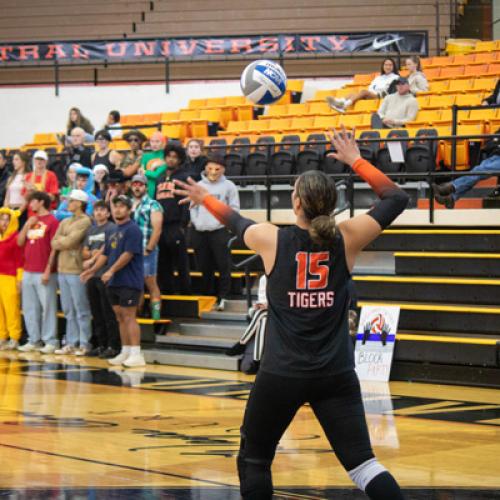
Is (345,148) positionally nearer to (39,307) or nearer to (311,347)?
(311,347)

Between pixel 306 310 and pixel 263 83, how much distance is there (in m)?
7.61

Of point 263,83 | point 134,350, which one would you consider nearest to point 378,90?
point 263,83

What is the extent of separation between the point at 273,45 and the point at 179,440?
689 inches

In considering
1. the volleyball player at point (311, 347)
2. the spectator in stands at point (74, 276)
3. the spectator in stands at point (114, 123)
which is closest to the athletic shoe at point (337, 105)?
the spectator in stands at point (114, 123)

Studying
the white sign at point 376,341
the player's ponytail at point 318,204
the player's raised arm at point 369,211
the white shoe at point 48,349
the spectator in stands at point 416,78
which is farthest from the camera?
the spectator in stands at point 416,78

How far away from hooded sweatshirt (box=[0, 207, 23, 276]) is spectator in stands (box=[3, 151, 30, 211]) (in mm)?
790

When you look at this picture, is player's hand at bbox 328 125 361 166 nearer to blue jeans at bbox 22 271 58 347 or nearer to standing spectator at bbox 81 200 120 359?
standing spectator at bbox 81 200 120 359

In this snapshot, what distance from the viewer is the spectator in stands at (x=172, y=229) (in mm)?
12852

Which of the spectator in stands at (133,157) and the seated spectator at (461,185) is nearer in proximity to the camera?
the seated spectator at (461,185)

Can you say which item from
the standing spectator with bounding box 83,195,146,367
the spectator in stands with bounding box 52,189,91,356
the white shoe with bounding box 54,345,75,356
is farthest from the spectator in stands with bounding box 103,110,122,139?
the standing spectator with bounding box 83,195,146,367

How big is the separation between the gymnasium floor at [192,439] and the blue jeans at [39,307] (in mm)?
2459

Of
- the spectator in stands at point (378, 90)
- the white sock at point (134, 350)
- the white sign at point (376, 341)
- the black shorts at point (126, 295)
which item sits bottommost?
the white sock at point (134, 350)

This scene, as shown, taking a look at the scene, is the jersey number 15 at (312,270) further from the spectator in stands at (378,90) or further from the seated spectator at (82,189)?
the spectator in stands at (378,90)

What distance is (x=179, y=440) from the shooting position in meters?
7.35
